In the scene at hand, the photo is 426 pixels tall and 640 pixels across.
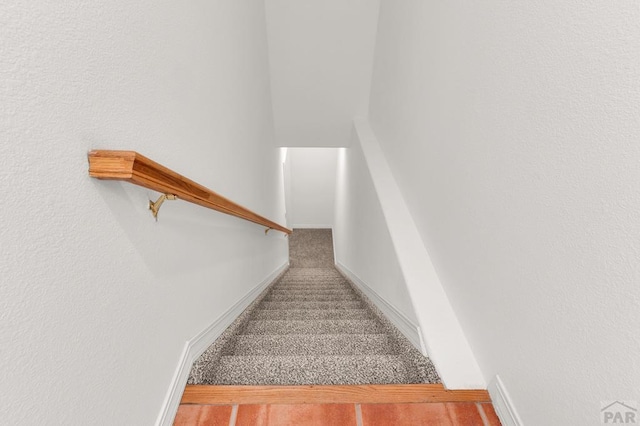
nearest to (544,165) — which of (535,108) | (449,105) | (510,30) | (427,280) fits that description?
(535,108)

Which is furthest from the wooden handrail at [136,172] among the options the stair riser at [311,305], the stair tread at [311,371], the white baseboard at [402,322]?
the stair riser at [311,305]

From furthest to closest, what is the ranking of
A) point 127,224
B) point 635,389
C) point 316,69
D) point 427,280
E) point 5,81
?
point 316,69 → point 427,280 → point 127,224 → point 635,389 → point 5,81

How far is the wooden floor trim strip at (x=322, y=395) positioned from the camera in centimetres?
101

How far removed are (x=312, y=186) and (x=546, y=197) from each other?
689 centimetres

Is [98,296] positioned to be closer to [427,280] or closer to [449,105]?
[427,280]

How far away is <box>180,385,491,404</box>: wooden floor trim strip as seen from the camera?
101cm

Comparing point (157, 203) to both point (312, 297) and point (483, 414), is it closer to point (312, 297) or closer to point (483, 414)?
point (483, 414)

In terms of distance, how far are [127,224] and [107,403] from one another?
16.5 inches

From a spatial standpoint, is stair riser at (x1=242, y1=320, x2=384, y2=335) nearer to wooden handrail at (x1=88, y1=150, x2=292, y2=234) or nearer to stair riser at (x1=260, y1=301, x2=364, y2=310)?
stair riser at (x1=260, y1=301, x2=364, y2=310)

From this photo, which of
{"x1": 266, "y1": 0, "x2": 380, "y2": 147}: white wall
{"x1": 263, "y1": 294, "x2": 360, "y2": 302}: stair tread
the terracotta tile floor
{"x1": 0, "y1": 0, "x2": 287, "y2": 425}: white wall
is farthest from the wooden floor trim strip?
{"x1": 266, "y1": 0, "x2": 380, "y2": 147}: white wall

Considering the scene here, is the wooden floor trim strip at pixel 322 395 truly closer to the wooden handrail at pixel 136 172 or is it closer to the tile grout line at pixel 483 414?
the tile grout line at pixel 483 414

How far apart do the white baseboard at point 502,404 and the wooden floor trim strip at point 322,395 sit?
0.04 meters

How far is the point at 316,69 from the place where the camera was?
3.54 meters

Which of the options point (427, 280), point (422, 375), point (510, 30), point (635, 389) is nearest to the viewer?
point (635, 389)
